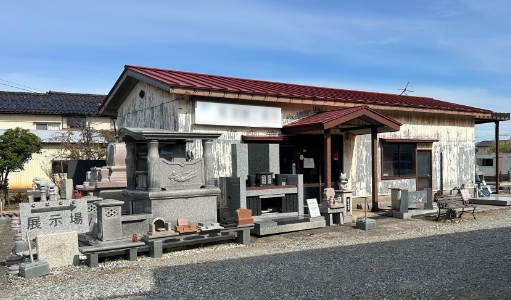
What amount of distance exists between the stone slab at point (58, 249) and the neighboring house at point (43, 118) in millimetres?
16384

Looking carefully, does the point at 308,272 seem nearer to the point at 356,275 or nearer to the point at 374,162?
the point at 356,275

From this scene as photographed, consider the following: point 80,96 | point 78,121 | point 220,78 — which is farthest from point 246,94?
point 80,96

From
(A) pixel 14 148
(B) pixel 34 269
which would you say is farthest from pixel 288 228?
(A) pixel 14 148

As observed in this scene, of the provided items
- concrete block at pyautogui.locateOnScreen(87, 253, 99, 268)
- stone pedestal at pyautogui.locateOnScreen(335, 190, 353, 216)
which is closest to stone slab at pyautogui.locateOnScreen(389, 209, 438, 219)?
stone pedestal at pyautogui.locateOnScreen(335, 190, 353, 216)

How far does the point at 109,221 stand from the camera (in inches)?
320

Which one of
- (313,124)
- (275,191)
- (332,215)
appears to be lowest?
(332,215)

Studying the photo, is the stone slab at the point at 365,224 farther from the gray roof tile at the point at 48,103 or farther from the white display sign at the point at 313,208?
the gray roof tile at the point at 48,103

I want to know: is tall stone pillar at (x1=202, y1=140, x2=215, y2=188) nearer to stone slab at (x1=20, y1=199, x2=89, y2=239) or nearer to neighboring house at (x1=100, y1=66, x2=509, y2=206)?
neighboring house at (x1=100, y1=66, x2=509, y2=206)

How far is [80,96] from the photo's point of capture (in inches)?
1147

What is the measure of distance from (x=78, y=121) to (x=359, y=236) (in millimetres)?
20995

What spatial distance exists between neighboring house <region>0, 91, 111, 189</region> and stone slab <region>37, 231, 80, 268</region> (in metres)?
16.4

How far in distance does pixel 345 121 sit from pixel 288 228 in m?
3.30

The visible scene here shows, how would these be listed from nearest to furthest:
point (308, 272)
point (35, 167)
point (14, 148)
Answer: point (308, 272) → point (14, 148) → point (35, 167)

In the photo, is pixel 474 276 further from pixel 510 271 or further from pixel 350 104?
pixel 350 104
